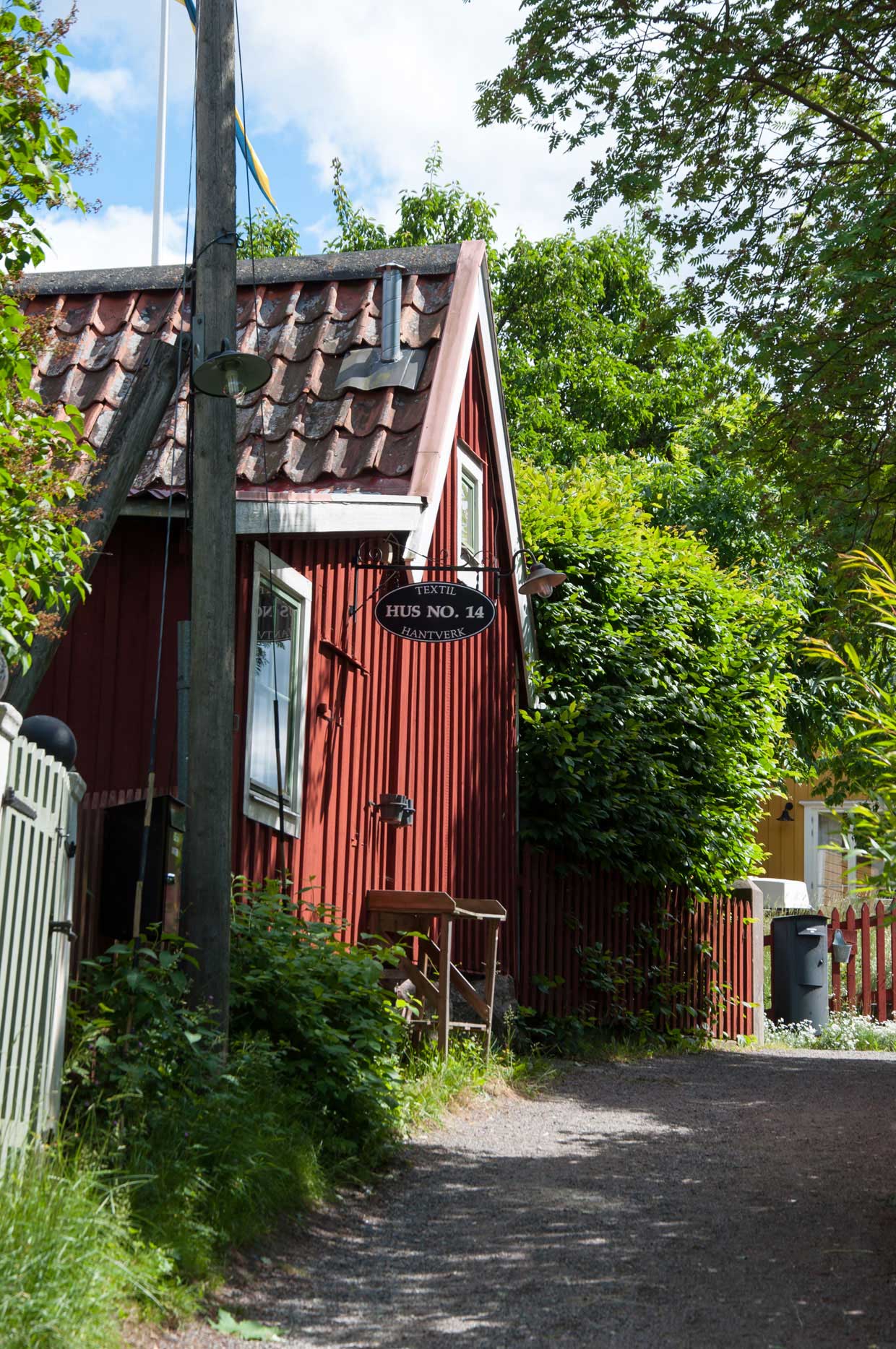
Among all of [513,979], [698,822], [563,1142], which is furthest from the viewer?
[698,822]

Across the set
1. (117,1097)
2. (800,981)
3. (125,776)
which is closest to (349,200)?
(800,981)

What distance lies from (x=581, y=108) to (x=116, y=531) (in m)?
4.43

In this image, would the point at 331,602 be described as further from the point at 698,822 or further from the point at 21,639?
the point at 698,822

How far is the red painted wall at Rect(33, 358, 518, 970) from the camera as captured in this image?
9.66 meters

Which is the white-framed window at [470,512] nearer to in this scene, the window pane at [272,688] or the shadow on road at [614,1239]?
the window pane at [272,688]

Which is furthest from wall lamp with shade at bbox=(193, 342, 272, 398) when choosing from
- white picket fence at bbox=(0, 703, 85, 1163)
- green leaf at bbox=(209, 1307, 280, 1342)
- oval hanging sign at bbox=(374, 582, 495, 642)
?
green leaf at bbox=(209, 1307, 280, 1342)

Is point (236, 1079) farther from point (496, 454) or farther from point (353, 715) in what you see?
point (496, 454)

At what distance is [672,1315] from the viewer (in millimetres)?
5562

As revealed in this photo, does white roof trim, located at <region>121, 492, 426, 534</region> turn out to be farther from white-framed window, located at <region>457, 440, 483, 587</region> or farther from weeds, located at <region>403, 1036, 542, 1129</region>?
weeds, located at <region>403, 1036, 542, 1129</region>

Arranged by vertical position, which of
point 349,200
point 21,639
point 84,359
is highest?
point 349,200

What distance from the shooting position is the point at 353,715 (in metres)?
11.3

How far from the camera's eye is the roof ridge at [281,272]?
1264 cm

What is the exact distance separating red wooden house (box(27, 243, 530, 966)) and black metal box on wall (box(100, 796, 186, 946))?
0.47 ft

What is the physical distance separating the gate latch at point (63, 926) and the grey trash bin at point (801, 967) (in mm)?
13202
